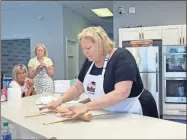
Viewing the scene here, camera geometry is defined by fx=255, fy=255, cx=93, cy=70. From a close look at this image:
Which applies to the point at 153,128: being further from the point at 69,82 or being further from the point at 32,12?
the point at 32,12

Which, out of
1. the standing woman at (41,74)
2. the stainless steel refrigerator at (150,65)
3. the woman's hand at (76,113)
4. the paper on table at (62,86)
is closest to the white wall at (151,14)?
the stainless steel refrigerator at (150,65)

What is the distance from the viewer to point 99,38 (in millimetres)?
1484

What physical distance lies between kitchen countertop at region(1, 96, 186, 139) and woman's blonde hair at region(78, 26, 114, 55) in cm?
39

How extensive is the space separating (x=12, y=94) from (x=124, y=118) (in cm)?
93

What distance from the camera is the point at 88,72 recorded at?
65.9 inches

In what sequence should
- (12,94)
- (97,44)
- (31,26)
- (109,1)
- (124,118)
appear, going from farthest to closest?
(31,26)
(109,1)
(12,94)
(97,44)
(124,118)

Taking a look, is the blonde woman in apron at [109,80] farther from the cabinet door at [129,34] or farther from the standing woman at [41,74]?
the cabinet door at [129,34]

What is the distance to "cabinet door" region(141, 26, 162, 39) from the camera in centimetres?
449

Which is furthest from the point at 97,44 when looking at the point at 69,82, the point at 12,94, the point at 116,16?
the point at 116,16

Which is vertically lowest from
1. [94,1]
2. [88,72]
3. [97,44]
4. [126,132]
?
[126,132]

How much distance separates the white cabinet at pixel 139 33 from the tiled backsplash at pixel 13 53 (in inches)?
97.0

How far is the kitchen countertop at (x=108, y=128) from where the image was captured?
1.06 metres

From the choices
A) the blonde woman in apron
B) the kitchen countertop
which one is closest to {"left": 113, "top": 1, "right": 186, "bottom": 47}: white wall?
the blonde woman in apron

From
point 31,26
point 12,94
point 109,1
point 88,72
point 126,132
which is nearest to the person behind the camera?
point 126,132
